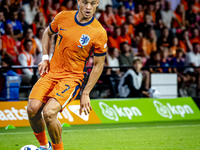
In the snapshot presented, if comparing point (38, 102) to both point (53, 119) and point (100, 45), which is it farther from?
point (100, 45)

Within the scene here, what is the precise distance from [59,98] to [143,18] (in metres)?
9.85

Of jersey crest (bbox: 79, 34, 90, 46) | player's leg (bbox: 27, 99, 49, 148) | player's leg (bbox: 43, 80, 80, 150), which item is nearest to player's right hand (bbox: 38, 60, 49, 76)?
player's leg (bbox: 43, 80, 80, 150)

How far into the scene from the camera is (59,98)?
14.4ft

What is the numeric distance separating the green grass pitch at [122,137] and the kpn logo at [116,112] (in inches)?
15.4

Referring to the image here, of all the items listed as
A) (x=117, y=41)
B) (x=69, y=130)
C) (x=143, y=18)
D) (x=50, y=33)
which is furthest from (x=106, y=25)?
(x=50, y=33)

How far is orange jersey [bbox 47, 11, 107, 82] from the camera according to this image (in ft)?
15.1

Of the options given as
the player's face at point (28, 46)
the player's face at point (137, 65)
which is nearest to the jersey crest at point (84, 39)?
the player's face at point (137, 65)

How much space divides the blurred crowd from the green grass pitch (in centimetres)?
175

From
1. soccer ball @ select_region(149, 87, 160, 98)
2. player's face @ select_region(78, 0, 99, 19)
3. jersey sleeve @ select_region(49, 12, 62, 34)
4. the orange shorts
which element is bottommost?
soccer ball @ select_region(149, 87, 160, 98)

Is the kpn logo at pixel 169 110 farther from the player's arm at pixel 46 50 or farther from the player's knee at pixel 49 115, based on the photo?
the player's knee at pixel 49 115

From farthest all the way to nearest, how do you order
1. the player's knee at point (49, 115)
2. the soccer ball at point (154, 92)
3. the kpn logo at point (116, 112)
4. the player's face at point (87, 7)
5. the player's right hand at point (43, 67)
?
the soccer ball at point (154, 92), the kpn logo at point (116, 112), the player's right hand at point (43, 67), the player's face at point (87, 7), the player's knee at point (49, 115)

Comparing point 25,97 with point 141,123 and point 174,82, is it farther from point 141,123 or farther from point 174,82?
point 174,82

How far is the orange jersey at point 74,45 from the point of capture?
4590 millimetres

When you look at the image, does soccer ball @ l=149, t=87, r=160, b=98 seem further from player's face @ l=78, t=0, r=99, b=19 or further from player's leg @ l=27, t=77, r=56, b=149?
player's face @ l=78, t=0, r=99, b=19
